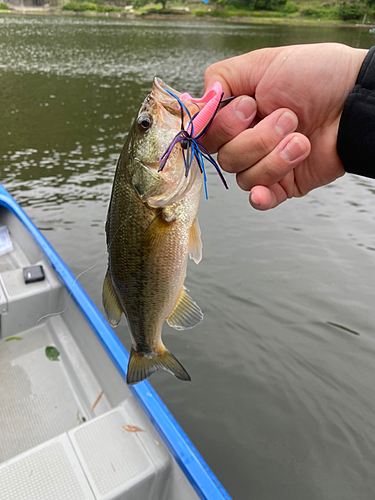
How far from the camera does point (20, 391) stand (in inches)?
143

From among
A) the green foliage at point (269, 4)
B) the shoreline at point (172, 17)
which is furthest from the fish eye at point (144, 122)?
the green foliage at point (269, 4)

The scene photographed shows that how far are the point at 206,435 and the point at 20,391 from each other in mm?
1845

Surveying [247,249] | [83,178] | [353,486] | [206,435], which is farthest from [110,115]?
[353,486]

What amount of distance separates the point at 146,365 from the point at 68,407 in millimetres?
2196

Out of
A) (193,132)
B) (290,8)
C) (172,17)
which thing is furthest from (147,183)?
(172,17)

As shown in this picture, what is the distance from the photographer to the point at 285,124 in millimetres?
1579

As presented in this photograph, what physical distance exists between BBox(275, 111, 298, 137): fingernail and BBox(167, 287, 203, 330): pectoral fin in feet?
2.63

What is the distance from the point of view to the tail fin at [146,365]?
1730 mm

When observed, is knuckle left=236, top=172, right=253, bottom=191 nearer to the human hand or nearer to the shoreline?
the human hand

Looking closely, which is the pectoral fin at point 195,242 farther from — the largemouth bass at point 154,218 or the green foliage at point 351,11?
the green foliage at point 351,11

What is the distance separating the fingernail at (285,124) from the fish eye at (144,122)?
0.53 metres

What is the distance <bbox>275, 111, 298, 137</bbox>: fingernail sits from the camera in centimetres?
157

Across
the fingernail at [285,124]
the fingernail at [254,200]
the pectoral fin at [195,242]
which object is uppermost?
the fingernail at [285,124]

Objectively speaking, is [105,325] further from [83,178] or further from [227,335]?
[83,178]
